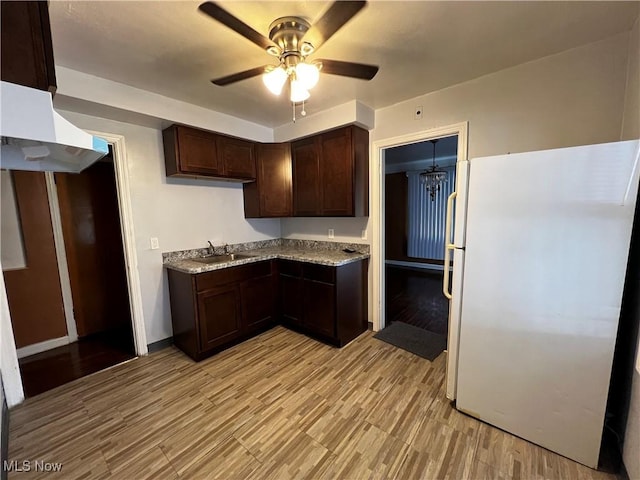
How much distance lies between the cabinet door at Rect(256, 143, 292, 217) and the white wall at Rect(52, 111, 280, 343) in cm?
49

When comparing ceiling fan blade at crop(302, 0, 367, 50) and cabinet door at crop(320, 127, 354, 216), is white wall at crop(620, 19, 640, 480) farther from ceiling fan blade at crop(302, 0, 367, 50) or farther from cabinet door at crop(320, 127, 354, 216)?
cabinet door at crop(320, 127, 354, 216)

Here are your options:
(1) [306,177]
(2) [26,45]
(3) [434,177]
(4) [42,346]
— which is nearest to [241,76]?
(2) [26,45]

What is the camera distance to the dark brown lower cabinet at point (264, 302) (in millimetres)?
2555

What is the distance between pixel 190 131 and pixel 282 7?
1.67m

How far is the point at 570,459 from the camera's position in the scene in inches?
58.5

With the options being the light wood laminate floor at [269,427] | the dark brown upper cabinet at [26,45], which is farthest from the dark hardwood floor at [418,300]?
the dark brown upper cabinet at [26,45]

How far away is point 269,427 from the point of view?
1779 millimetres

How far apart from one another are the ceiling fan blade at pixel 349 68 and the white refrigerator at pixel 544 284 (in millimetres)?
819

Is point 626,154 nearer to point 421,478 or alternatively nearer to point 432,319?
point 421,478

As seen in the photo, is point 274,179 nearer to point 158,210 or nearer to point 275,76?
point 158,210

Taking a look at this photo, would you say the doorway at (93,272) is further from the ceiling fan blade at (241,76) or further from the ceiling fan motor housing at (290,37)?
the ceiling fan motor housing at (290,37)

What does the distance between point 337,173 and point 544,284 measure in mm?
2022

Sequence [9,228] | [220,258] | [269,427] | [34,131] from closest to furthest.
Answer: [34,131], [269,427], [9,228], [220,258]

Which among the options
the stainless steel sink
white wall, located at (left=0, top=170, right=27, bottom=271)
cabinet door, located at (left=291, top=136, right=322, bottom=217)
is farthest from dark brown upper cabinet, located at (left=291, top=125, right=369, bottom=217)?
white wall, located at (left=0, top=170, right=27, bottom=271)
